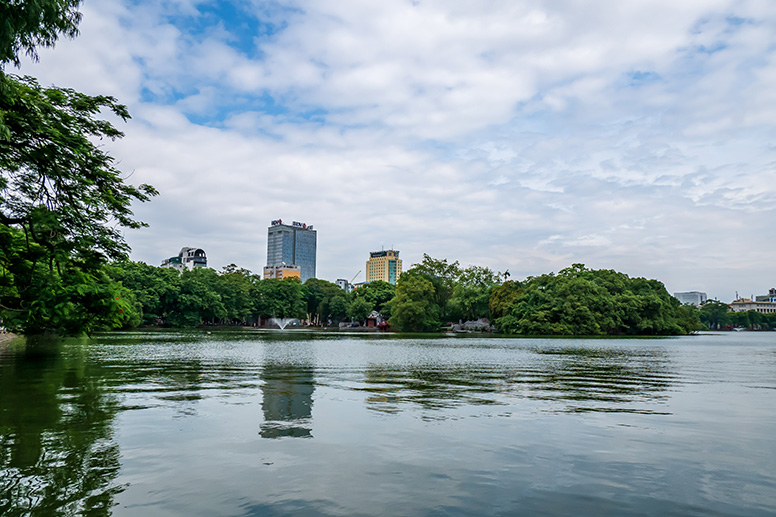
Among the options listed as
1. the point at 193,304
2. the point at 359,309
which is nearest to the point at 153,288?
the point at 193,304

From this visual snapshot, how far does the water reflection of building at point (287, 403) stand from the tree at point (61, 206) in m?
6.65

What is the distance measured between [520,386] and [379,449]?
9.82 meters

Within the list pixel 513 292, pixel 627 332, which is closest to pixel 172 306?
pixel 513 292

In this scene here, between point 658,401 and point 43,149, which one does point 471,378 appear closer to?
point 658,401

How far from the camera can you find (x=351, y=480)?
22.2 feet

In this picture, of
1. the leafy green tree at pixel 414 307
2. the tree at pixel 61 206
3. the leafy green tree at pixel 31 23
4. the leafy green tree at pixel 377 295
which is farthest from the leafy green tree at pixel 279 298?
the leafy green tree at pixel 31 23

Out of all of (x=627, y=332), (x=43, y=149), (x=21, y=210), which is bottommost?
(x=627, y=332)

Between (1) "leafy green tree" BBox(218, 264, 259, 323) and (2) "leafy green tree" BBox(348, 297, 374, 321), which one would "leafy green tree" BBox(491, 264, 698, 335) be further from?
(1) "leafy green tree" BBox(218, 264, 259, 323)

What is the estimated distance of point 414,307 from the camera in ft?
336

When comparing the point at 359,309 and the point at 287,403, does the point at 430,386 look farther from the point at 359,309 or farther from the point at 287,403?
the point at 359,309

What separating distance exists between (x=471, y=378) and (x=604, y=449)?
11.2 m

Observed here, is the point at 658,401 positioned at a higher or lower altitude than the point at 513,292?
lower

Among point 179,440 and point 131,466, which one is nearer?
point 131,466

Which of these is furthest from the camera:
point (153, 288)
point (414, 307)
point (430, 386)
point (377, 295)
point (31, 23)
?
point (377, 295)
